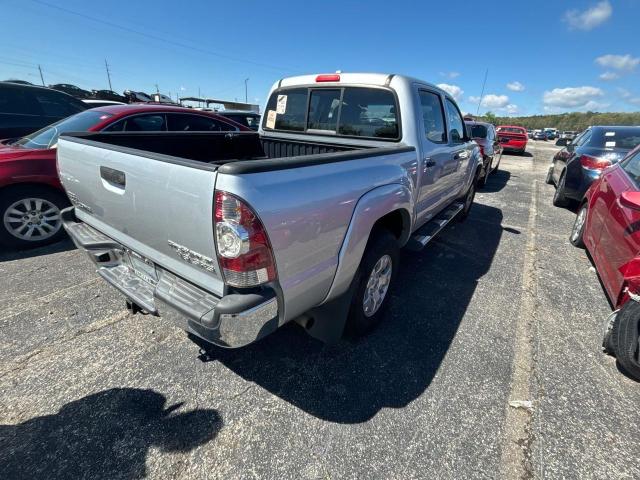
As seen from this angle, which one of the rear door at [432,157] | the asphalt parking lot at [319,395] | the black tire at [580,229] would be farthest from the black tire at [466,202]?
the asphalt parking lot at [319,395]

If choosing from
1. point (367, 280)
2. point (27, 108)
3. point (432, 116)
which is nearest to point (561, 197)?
point (432, 116)

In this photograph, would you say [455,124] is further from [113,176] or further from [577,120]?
[577,120]

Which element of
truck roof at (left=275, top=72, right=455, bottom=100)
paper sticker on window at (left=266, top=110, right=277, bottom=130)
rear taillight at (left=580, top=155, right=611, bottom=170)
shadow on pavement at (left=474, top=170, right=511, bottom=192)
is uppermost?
truck roof at (left=275, top=72, right=455, bottom=100)

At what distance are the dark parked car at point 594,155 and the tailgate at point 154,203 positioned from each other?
687 centimetres

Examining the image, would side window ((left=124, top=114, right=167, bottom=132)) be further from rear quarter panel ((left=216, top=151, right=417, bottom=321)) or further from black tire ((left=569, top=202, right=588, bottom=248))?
black tire ((left=569, top=202, right=588, bottom=248))

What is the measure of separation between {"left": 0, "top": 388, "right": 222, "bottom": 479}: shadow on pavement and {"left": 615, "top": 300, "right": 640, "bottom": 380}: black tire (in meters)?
2.90

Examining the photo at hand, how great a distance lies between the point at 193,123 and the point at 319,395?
15.9 ft

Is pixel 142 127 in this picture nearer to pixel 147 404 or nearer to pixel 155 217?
pixel 155 217

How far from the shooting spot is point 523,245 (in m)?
4.95

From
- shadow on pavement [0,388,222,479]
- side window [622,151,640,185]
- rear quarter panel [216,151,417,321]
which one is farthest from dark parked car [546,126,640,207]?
shadow on pavement [0,388,222,479]

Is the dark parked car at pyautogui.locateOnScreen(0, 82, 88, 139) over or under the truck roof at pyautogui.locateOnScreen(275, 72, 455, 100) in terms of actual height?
under

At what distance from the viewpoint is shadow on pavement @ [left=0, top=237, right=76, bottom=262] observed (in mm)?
3855

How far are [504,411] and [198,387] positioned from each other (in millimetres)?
2038

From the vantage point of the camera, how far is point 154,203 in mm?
1720
